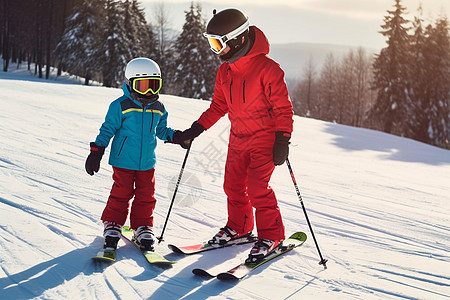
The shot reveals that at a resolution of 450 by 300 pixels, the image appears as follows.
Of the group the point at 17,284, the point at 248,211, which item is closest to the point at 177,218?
the point at 248,211

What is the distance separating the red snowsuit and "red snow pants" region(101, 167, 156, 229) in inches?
27.4

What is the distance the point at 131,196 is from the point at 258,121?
45.8 inches

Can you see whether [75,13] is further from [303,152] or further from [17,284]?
[17,284]

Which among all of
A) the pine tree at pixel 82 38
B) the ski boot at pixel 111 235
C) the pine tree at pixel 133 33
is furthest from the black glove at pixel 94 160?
the pine tree at pixel 82 38

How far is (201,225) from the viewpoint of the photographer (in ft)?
12.6

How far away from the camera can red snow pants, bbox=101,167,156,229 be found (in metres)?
3.15

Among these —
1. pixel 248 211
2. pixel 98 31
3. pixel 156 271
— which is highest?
pixel 98 31

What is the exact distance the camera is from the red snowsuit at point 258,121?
312 cm

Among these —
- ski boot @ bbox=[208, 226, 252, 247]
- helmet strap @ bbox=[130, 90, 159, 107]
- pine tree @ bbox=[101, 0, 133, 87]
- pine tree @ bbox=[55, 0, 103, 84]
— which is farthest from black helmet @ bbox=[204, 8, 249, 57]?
pine tree @ bbox=[55, 0, 103, 84]

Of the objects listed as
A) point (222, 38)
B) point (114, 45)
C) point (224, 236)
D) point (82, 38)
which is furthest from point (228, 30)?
point (82, 38)

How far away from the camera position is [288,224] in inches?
159

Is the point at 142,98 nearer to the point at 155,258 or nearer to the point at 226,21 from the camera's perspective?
the point at 226,21

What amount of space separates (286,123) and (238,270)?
112 cm

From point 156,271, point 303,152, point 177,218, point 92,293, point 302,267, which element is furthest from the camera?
point 303,152
